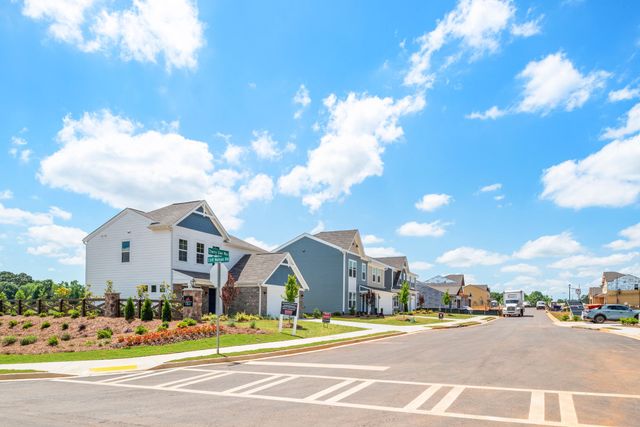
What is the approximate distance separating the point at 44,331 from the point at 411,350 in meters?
17.7

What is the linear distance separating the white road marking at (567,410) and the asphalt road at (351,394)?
0.02 m

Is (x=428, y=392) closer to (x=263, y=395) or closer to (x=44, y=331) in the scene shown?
(x=263, y=395)

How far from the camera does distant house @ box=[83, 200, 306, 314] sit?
3344 centimetres

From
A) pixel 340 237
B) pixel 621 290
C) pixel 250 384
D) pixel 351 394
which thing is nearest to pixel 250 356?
pixel 250 384

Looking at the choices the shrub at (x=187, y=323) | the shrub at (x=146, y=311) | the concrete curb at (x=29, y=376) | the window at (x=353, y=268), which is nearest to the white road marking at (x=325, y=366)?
the concrete curb at (x=29, y=376)

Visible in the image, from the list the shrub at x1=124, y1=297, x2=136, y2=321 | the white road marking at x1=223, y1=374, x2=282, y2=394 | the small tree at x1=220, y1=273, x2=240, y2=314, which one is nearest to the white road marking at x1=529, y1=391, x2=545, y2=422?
the white road marking at x1=223, y1=374, x2=282, y2=394

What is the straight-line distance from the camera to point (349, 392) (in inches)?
426

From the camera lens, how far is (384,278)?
201 feet

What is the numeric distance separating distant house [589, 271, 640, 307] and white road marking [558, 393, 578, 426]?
89.4 meters

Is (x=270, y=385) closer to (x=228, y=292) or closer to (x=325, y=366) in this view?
(x=325, y=366)

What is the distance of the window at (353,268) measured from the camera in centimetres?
4791

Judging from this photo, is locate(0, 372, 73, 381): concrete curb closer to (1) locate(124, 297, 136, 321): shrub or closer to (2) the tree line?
(1) locate(124, 297, 136, 321): shrub

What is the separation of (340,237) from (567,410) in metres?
40.2

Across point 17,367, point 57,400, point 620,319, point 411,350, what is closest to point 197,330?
point 17,367
